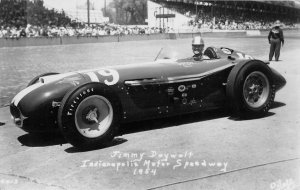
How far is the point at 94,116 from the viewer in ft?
14.2

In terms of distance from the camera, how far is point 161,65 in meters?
5.16

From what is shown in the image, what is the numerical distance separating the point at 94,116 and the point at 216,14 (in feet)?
168

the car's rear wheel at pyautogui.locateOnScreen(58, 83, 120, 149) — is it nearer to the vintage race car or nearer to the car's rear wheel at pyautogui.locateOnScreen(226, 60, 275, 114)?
the vintage race car

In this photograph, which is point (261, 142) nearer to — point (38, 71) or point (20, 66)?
point (38, 71)

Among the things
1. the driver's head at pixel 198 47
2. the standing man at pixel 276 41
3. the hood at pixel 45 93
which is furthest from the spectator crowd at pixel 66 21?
the hood at pixel 45 93

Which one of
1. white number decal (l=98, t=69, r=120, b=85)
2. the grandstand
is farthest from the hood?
the grandstand

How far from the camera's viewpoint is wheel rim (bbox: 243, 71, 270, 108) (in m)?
5.45

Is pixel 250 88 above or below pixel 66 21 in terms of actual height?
below

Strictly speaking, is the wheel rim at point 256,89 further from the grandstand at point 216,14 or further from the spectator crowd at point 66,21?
the grandstand at point 216,14

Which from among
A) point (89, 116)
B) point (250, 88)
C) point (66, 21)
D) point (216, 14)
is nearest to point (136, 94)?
point (89, 116)

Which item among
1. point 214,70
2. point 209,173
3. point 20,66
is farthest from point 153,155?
point 20,66

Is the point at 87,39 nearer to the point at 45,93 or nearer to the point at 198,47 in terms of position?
the point at 198,47

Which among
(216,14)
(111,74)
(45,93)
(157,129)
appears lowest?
(157,129)

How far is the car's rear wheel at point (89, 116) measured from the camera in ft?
13.3
